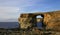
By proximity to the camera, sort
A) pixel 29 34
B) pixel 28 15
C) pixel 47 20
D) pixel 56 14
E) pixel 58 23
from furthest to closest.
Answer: pixel 28 15 → pixel 47 20 → pixel 56 14 → pixel 58 23 → pixel 29 34

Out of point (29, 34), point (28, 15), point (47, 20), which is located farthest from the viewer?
point (28, 15)

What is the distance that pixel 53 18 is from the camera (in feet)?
134

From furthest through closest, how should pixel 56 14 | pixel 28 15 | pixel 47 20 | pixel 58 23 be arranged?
pixel 28 15 < pixel 47 20 < pixel 56 14 < pixel 58 23

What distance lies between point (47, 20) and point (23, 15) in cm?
817

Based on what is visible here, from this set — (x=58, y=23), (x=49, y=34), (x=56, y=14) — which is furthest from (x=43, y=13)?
(x=49, y=34)

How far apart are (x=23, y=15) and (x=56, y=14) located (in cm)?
1149

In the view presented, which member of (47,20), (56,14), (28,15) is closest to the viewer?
(56,14)

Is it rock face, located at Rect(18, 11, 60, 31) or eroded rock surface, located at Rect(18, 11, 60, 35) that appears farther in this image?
rock face, located at Rect(18, 11, 60, 31)

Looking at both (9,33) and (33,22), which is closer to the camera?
(9,33)

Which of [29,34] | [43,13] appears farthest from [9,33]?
[43,13]

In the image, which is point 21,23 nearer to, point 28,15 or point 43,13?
point 28,15

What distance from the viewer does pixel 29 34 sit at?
22734 millimetres

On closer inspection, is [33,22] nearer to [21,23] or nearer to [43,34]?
[21,23]

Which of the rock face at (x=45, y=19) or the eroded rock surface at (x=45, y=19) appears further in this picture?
the rock face at (x=45, y=19)
